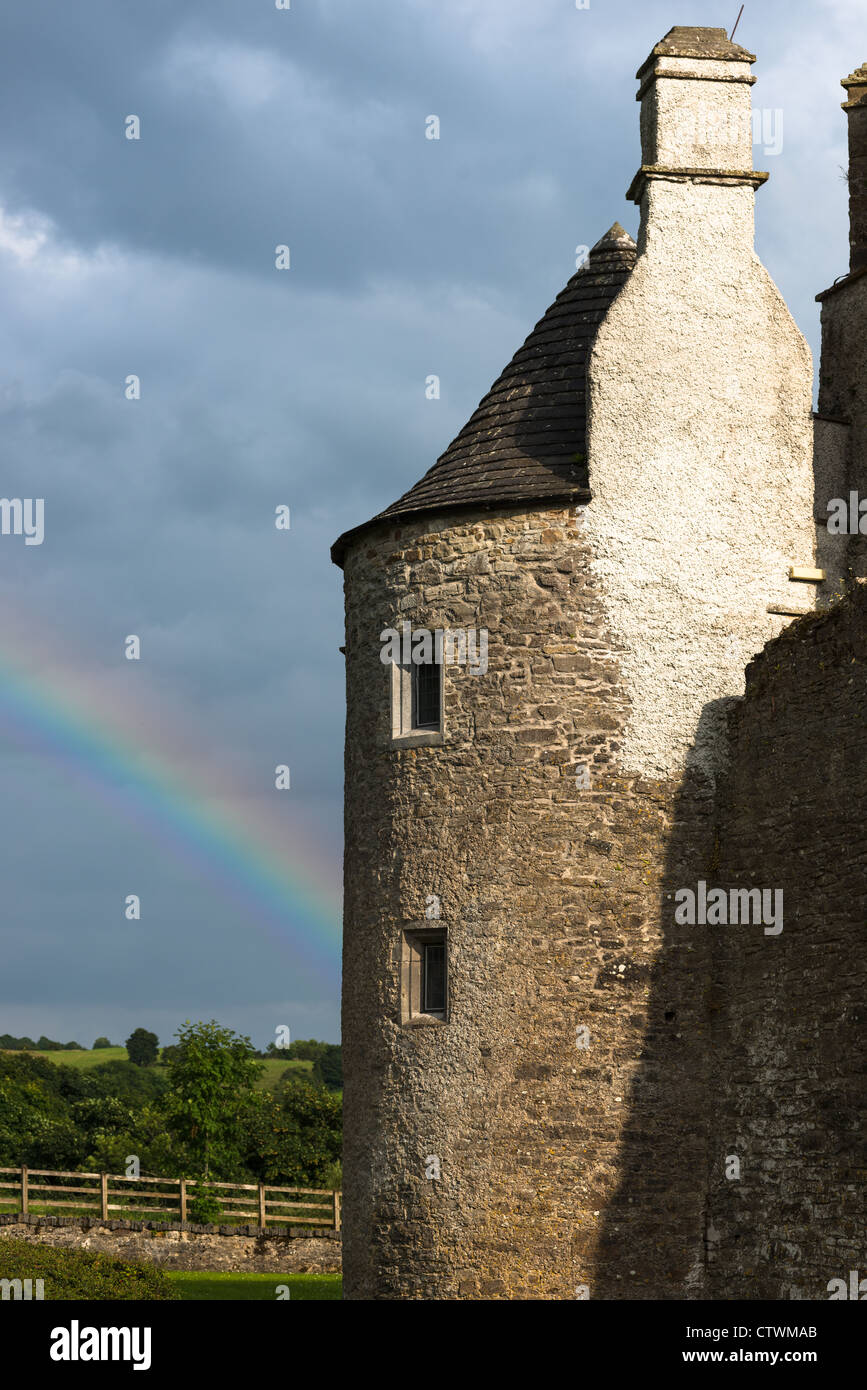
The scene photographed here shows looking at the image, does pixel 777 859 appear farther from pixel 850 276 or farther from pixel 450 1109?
pixel 850 276

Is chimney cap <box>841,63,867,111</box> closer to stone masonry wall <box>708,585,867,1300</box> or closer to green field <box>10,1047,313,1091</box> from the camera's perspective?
stone masonry wall <box>708,585,867,1300</box>

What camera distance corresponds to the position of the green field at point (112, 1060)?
96.2 metres

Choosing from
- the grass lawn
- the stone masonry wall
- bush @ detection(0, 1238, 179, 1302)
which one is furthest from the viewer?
the grass lawn

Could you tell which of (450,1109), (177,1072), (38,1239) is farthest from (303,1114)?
(450,1109)

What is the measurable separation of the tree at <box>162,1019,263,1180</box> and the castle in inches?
915

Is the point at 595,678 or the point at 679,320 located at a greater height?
the point at 679,320

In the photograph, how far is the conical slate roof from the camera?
1675 cm

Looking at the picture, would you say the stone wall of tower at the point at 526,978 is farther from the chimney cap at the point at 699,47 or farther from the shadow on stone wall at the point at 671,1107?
the chimney cap at the point at 699,47

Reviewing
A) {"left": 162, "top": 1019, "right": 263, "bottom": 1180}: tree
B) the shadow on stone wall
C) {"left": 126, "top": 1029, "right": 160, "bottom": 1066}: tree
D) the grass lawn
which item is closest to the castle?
the shadow on stone wall

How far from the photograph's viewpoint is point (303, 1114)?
1788 inches
